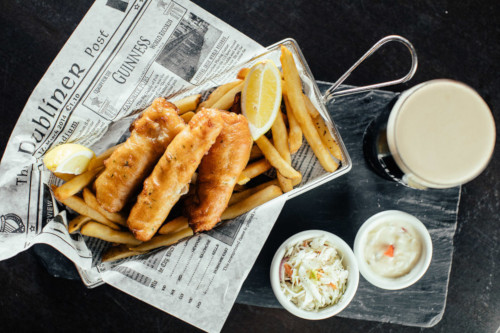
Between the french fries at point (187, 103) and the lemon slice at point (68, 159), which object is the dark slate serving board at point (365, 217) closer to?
the french fries at point (187, 103)

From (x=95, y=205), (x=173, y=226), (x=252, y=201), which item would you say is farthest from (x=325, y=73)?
(x=95, y=205)

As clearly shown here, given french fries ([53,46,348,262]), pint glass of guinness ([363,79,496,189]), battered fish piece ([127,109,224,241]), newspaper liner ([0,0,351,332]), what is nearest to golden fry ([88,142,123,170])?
french fries ([53,46,348,262])

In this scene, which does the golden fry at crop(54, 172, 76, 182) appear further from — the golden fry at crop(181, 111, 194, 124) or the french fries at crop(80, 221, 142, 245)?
the golden fry at crop(181, 111, 194, 124)

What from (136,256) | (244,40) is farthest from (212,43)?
(136,256)

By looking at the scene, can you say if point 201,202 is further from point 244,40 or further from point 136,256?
point 244,40

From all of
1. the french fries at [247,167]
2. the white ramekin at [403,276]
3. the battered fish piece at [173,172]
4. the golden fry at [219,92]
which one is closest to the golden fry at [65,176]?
the french fries at [247,167]
